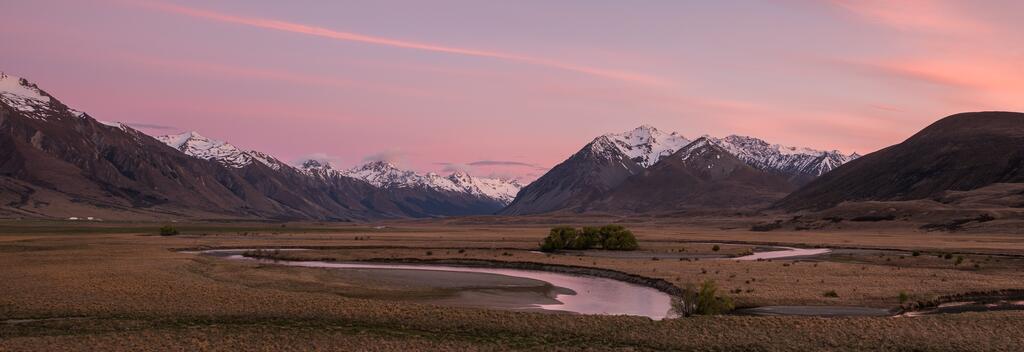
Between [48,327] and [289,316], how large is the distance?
32.7 feet

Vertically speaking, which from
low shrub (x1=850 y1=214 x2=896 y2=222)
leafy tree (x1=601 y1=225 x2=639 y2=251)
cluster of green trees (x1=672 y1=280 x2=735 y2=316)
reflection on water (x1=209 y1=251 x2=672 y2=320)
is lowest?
reflection on water (x1=209 y1=251 x2=672 y2=320)

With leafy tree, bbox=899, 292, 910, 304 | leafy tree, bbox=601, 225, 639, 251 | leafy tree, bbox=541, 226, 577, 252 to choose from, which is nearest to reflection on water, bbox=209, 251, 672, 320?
leafy tree, bbox=899, 292, 910, 304

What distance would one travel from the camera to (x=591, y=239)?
4045 inches

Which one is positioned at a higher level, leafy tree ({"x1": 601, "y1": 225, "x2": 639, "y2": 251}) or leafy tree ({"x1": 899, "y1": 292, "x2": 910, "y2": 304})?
leafy tree ({"x1": 601, "y1": 225, "x2": 639, "y2": 251})

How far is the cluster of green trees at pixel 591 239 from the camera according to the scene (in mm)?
100500

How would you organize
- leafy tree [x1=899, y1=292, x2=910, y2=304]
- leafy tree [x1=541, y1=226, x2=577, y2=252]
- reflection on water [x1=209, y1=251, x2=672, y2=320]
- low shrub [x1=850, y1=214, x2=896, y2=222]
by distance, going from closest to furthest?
leafy tree [x1=899, y1=292, x2=910, y2=304]
reflection on water [x1=209, y1=251, x2=672, y2=320]
leafy tree [x1=541, y1=226, x2=577, y2=252]
low shrub [x1=850, y1=214, x2=896, y2=222]

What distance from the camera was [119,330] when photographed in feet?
109

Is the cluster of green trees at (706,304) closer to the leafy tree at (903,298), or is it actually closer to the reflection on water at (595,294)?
the reflection on water at (595,294)

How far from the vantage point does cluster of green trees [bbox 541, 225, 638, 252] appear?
100 meters

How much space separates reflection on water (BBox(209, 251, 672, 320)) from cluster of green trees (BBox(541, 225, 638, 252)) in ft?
85.7

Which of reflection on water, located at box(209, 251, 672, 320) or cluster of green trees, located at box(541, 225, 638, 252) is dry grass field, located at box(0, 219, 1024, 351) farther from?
cluster of green trees, located at box(541, 225, 638, 252)

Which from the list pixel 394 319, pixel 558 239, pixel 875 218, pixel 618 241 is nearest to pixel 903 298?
pixel 394 319

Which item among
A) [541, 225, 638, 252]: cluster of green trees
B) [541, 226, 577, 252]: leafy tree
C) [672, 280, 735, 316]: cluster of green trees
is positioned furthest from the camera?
[541, 225, 638, 252]: cluster of green trees

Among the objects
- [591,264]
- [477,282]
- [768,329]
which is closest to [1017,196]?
[591,264]
